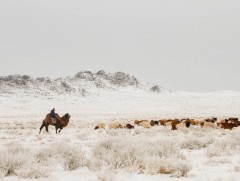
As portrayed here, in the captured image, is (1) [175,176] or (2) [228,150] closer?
(1) [175,176]

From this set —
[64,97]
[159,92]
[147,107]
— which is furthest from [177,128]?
[159,92]

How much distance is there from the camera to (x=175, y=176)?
25.8 ft

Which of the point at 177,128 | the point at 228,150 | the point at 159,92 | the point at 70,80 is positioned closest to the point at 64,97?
the point at 70,80

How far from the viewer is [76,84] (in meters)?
121

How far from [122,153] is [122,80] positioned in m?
124

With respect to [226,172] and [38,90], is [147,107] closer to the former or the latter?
[38,90]

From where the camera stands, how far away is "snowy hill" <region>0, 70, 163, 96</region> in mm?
104500

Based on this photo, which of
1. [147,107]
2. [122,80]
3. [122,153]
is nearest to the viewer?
[122,153]

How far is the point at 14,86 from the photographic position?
10512 centimetres

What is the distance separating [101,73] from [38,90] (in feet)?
124

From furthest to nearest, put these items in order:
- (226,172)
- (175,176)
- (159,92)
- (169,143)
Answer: (159,92) < (169,143) < (226,172) < (175,176)

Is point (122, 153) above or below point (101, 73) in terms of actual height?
below

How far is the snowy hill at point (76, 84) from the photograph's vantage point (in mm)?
104500

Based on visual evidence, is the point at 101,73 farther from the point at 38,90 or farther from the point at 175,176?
the point at 175,176
